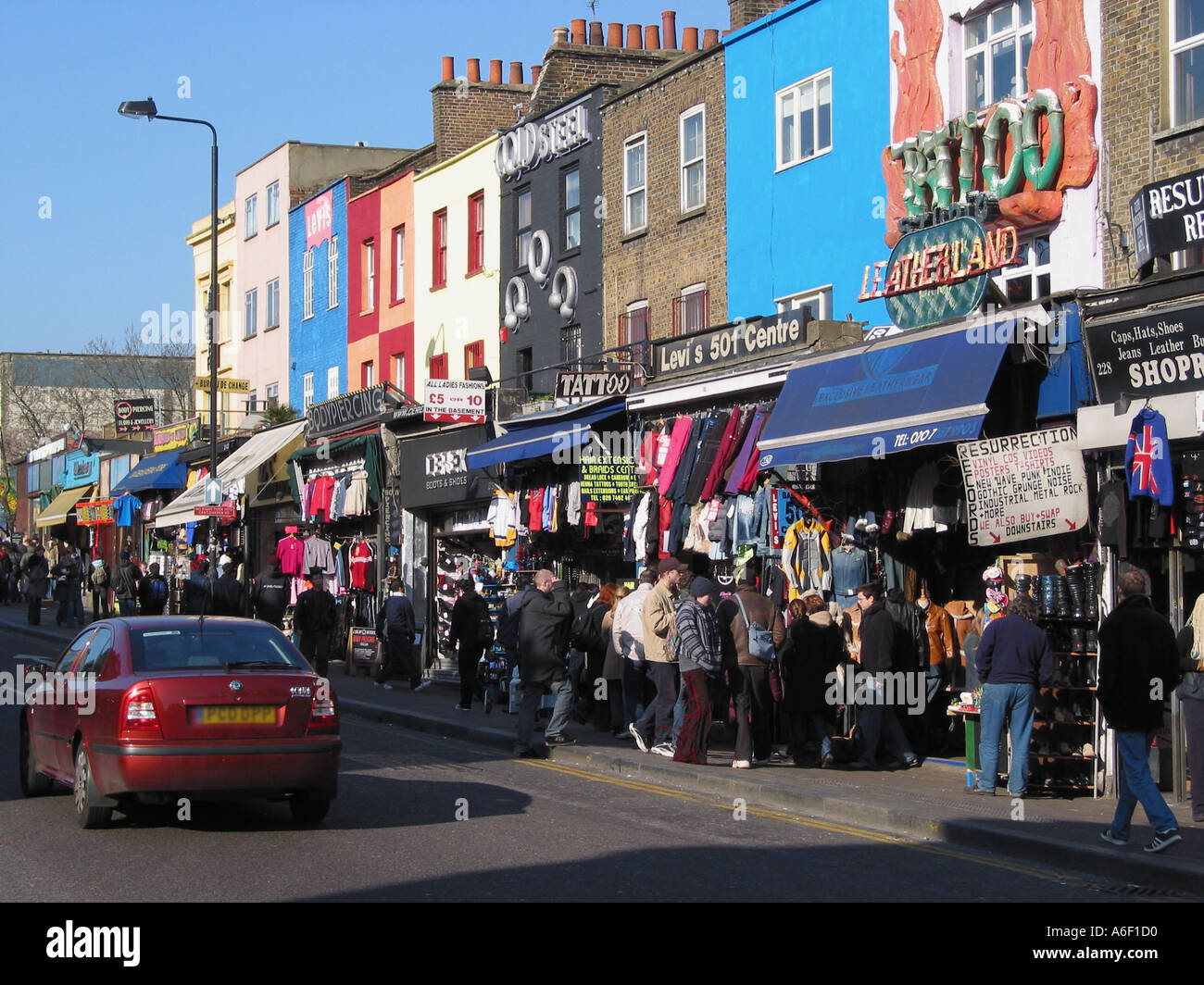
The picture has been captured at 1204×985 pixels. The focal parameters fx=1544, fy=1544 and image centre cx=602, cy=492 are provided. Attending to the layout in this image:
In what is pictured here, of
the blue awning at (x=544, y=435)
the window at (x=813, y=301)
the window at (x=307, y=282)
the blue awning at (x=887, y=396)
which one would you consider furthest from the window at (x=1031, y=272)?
the window at (x=307, y=282)

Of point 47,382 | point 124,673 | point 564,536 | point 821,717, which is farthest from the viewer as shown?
point 47,382

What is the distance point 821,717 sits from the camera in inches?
611

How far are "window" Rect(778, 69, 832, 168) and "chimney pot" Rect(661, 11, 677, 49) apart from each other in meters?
9.81

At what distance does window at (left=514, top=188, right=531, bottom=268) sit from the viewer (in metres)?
29.9

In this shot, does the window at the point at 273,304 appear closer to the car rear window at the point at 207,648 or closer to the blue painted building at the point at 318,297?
the blue painted building at the point at 318,297

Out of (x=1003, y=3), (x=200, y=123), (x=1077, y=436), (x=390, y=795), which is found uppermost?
(x=200, y=123)

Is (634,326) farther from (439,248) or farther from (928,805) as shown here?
(928,805)

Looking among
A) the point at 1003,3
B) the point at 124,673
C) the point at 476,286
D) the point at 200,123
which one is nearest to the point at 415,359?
the point at 476,286

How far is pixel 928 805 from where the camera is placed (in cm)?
1232

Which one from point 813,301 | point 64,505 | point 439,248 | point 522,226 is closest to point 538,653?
point 813,301

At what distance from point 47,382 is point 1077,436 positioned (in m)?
67.9

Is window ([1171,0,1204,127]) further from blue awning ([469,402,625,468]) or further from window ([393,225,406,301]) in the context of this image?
window ([393,225,406,301])

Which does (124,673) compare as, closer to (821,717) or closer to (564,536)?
(821,717)

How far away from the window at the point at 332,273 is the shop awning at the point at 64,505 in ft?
63.2
